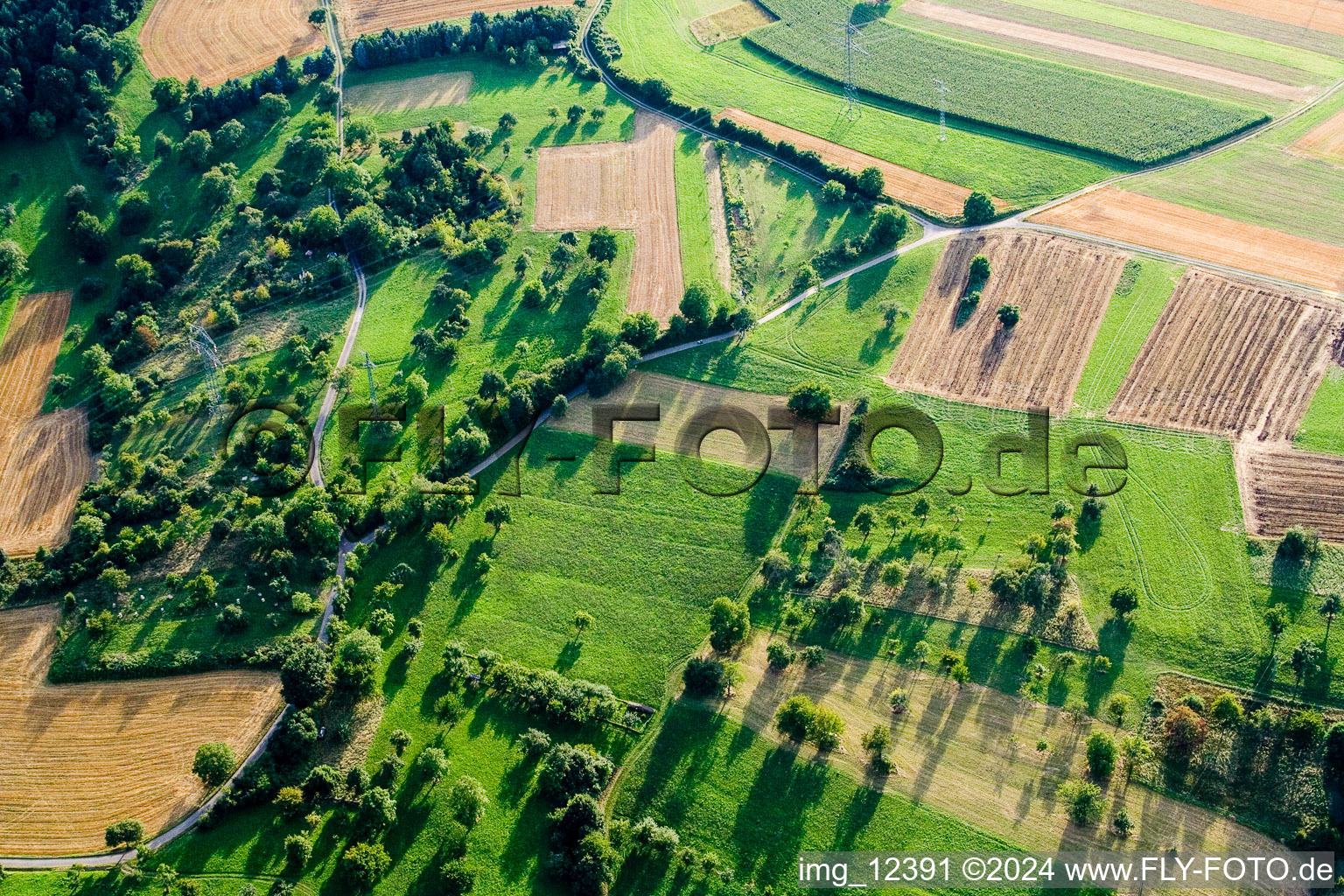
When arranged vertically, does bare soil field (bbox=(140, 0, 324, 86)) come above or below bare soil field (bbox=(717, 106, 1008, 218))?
below

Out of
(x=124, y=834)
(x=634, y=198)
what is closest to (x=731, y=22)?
(x=634, y=198)

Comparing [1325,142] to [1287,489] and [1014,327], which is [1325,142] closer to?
[1014,327]

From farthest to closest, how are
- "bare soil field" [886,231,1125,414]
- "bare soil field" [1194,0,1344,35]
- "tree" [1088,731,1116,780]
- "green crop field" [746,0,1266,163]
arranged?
1. "bare soil field" [1194,0,1344,35]
2. "green crop field" [746,0,1266,163]
3. "bare soil field" [886,231,1125,414]
4. "tree" [1088,731,1116,780]

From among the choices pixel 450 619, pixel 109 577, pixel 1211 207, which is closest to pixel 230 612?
pixel 109 577

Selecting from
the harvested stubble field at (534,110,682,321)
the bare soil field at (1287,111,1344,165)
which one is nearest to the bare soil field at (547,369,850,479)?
the harvested stubble field at (534,110,682,321)

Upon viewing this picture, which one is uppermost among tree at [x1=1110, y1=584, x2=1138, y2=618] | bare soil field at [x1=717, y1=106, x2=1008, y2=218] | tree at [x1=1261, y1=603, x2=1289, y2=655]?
bare soil field at [x1=717, y1=106, x2=1008, y2=218]

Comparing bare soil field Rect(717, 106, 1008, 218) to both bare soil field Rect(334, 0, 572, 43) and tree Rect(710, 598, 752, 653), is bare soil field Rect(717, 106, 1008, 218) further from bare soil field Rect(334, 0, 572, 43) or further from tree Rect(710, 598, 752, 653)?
tree Rect(710, 598, 752, 653)

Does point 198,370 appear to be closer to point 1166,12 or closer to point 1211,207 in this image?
point 1211,207
